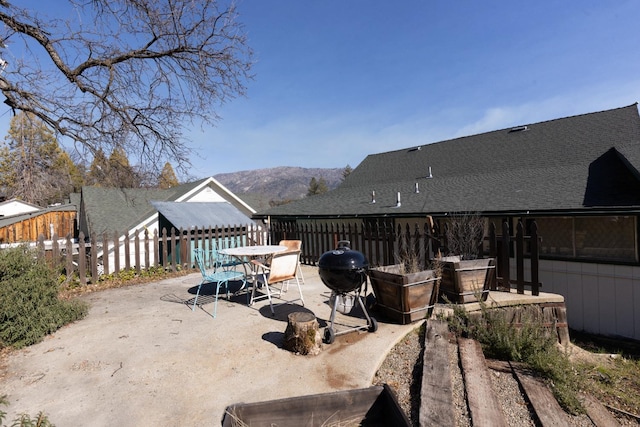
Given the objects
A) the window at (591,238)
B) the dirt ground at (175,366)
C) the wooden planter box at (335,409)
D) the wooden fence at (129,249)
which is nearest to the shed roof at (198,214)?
the wooden fence at (129,249)

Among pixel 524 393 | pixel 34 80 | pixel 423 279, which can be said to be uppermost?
pixel 34 80

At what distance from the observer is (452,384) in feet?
10.7

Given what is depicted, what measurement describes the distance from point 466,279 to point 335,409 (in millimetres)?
3575

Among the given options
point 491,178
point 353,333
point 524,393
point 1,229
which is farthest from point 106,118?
point 1,229

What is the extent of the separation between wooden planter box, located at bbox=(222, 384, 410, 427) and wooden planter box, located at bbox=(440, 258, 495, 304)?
3250 mm

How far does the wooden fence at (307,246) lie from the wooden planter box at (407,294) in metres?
1.94

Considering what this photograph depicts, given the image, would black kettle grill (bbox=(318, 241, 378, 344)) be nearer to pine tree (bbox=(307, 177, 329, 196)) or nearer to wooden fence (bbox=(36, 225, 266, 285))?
wooden fence (bbox=(36, 225, 266, 285))

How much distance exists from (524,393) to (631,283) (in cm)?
629

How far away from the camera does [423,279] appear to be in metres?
4.58

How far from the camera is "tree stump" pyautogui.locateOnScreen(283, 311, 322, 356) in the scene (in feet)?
12.3

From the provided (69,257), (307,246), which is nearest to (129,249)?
(69,257)

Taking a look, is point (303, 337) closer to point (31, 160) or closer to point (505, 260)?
point (505, 260)

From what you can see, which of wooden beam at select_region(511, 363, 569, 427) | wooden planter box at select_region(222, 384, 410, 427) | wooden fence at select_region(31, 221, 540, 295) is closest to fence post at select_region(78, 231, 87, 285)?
wooden fence at select_region(31, 221, 540, 295)

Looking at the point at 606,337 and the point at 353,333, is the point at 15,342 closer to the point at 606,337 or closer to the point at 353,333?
the point at 353,333
